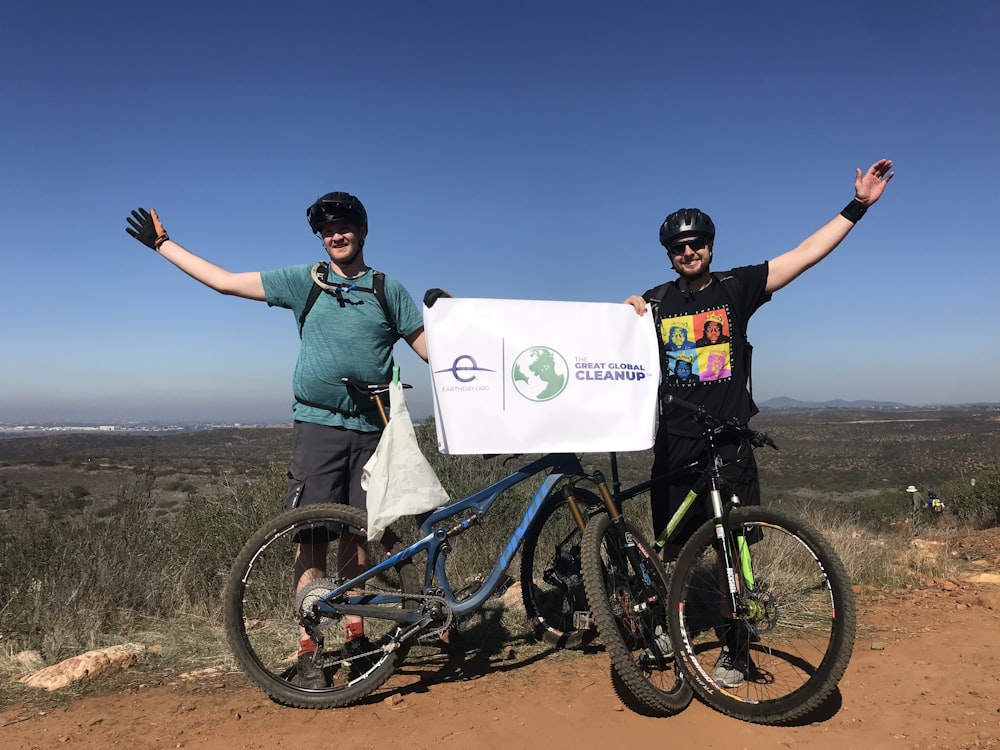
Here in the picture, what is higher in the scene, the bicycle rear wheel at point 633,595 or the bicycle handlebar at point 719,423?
the bicycle handlebar at point 719,423

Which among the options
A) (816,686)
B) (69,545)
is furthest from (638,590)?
(69,545)

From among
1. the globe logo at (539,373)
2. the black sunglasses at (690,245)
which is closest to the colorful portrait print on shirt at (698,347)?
the black sunglasses at (690,245)

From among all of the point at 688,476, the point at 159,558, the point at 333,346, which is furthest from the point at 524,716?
the point at 159,558

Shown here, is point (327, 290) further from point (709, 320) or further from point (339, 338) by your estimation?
point (709, 320)

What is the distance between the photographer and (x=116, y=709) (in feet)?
10.2

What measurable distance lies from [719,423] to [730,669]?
131 cm

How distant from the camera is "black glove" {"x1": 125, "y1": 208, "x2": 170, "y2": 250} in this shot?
3.67 metres

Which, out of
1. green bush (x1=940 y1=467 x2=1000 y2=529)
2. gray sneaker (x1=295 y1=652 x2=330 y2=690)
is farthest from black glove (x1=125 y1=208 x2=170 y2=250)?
green bush (x1=940 y1=467 x2=1000 y2=529)

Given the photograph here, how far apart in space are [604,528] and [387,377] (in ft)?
4.89

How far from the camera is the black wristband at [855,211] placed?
3.49m

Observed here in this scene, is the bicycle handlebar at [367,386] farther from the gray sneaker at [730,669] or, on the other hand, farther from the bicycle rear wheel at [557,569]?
the gray sneaker at [730,669]

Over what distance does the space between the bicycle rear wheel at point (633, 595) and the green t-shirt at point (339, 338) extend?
1.42 meters

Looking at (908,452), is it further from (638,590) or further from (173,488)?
(638,590)

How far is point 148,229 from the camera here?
3.70 metres
